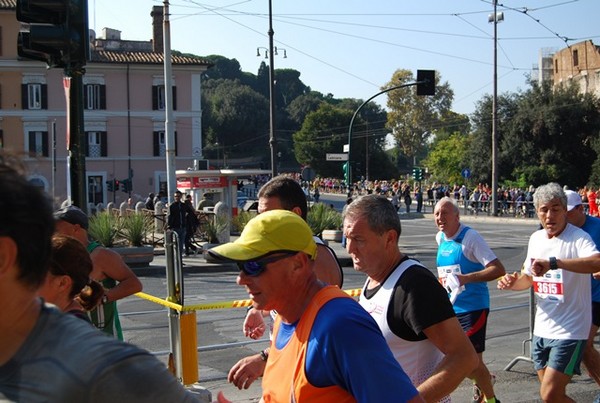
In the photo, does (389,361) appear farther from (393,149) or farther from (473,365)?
(393,149)

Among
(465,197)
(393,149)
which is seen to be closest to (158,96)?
(465,197)

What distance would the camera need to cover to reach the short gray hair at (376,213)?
146 inches

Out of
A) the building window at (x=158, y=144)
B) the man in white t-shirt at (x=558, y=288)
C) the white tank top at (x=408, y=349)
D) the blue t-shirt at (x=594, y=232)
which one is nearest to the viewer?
the white tank top at (x=408, y=349)

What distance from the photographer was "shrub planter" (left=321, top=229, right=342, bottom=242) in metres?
25.7

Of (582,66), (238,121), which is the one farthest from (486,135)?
(238,121)

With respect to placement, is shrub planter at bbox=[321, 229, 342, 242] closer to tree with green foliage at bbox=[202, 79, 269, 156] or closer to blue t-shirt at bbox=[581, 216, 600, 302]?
blue t-shirt at bbox=[581, 216, 600, 302]

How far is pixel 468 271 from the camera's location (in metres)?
6.46

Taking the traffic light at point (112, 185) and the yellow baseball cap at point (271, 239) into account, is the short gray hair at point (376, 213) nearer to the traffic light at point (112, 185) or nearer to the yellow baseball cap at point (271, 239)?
the yellow baseball cap at point (271, 239)

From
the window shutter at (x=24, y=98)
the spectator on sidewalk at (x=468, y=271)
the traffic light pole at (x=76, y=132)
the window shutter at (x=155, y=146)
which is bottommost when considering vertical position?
the spectator on sidewalk at (x=468, y=271)

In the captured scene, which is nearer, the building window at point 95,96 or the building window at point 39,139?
the building window at point 39,139

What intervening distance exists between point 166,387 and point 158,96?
181 feet

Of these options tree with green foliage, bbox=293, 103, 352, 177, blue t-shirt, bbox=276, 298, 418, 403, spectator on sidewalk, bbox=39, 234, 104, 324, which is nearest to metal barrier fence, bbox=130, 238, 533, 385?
spectator on sidewalk, bbox=39, 234, 104, 324

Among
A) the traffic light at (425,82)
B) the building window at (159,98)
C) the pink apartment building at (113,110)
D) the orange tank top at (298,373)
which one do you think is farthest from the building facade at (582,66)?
the orange tank top at (298,373)

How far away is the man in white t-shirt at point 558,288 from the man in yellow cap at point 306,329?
3095mm
